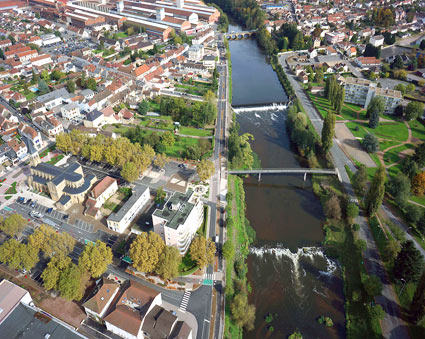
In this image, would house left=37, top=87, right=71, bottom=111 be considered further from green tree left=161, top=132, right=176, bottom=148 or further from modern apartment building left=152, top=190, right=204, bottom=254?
modern apartment building left=152, top=190, right=204, bottom=254

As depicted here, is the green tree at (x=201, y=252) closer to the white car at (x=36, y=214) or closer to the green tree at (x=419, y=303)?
the green tree at (x=419, y=303)

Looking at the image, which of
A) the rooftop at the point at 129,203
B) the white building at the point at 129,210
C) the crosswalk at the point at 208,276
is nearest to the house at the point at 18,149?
the rooftop at the point at 129,203

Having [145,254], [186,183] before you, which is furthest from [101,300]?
[186,183]

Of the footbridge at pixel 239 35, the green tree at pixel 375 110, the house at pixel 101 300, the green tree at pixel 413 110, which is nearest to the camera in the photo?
the house at pixel 101 300

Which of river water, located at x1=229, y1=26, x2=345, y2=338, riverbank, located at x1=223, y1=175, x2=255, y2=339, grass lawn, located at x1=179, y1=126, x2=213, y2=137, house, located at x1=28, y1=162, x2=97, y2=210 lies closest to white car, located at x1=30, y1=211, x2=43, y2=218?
house, located at x1=28, y1=162, x2=97, y2=210

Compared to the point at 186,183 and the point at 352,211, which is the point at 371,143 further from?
the point at 186,183

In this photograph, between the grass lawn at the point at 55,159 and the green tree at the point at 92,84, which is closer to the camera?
the grass lawn at the point at 55,159
